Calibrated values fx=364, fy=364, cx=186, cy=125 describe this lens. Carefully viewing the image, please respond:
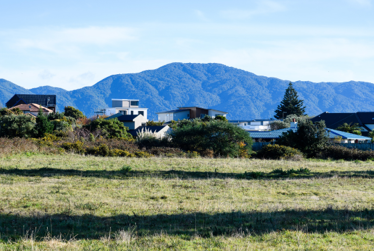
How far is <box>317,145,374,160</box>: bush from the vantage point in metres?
31.0

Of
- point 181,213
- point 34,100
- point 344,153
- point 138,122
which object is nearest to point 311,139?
point 344,153

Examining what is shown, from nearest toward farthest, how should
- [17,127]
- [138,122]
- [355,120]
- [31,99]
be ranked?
[17,127] < [355,120] < [138,122] < [31,99]

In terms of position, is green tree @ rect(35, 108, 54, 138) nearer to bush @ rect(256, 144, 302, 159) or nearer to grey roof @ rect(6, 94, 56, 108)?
bush @ rect(256, 144, 302, 159)

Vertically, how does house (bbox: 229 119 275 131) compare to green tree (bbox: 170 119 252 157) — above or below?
above

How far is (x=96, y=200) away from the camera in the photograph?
1027 cm

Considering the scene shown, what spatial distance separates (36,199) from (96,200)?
1651 millimetres

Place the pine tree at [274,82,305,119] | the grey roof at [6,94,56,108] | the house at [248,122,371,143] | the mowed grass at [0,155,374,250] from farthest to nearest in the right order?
the grey roof at [6,94,56,108] → the pine tree at [274,82,305,119] → the house at [248,122,371,143] → the mowed grass at [0,155,374,250]

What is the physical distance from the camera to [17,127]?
36.0m

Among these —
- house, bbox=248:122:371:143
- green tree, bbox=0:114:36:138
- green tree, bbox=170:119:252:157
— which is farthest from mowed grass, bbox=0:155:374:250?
house, bbox=248:122:371:143

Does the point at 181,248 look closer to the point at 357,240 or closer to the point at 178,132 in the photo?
the point at 357,240

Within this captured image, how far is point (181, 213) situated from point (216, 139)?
23.2 meters

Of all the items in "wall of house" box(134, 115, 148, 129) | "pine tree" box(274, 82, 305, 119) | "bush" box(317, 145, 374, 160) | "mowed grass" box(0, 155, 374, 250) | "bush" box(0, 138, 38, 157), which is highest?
"pine tree" box(274, 82, 305, 119)

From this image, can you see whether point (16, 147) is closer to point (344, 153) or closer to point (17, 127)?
point (17, 127)

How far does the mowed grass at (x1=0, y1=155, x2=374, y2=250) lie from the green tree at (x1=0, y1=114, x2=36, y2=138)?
22186 millimetres
